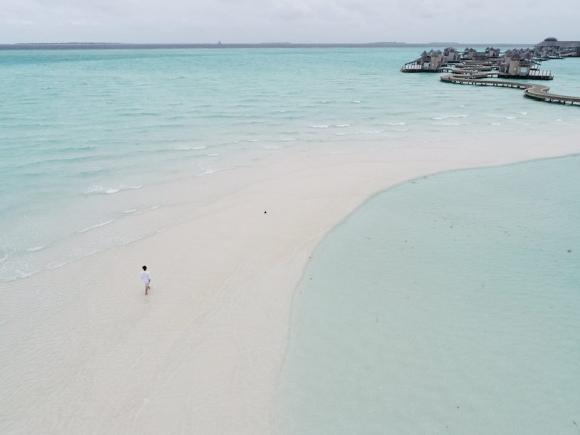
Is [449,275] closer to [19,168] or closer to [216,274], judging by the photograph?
[216,274]

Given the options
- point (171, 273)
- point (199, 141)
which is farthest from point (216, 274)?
point (199, 141)

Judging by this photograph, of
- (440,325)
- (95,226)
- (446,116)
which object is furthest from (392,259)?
(446,116)

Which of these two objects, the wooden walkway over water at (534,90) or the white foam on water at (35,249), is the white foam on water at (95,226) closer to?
the white foam on water at (35,249)

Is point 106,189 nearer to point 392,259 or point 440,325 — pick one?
point 392,259

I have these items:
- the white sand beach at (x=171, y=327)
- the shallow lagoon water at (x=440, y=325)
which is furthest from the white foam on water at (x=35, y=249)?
the shallow lagoon water at (x=440, y=325)

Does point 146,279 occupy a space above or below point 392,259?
above

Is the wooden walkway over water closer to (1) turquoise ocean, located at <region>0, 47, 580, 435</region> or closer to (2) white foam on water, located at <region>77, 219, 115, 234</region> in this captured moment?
(1) turquoise ocean, located at <region>0, 47, 580, 435</region>
